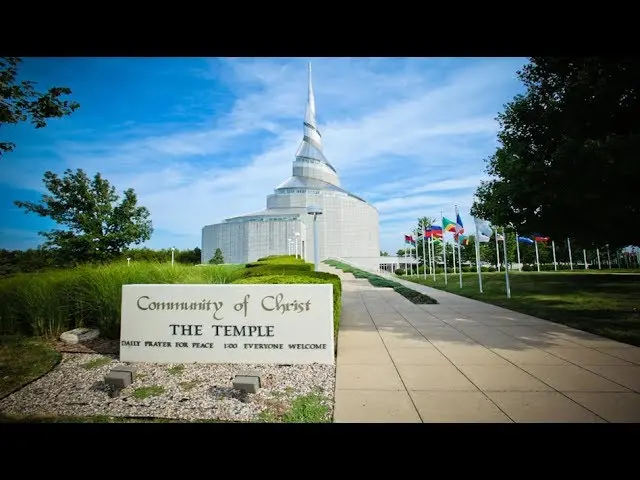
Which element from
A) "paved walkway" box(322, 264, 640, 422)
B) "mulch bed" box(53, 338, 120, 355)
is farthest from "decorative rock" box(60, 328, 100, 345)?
"paved walkway" box(322, 264, 640, 422)

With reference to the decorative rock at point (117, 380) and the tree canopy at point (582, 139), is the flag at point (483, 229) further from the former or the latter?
the decorative rock at point (117, 380)

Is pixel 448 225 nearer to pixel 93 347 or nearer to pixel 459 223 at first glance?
pixel 459 223

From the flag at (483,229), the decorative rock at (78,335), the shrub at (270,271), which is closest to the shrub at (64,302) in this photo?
the decorative rock at (78,335)

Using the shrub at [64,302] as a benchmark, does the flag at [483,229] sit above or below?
above

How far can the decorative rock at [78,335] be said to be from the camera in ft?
19.1

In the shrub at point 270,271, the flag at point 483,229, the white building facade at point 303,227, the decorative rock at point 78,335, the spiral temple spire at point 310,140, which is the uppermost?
the spiral temple spire at point 310,140

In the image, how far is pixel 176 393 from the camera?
3838 mm

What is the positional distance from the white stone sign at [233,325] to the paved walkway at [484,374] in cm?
78

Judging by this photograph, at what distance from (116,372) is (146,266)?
13.4 ft

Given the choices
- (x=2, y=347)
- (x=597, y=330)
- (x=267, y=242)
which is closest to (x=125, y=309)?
(x=2, y=347)

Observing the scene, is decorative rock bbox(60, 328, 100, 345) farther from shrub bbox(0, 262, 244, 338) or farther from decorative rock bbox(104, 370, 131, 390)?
decorative rock bbox(104, 370, 131, 390)

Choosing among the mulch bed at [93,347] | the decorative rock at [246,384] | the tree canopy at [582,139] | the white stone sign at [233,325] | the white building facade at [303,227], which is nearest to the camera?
the decorative rock at [246,384]
